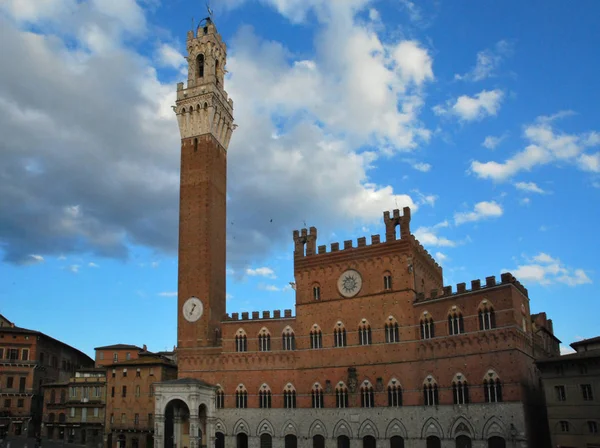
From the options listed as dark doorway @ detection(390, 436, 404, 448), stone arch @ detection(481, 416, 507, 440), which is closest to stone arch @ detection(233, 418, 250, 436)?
dark doorway @ detection(390, 436, 404, 448)

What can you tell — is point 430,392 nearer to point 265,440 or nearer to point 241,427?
point 265,440

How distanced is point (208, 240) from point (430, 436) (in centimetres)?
2746

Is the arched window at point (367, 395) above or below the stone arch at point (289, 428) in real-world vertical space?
above

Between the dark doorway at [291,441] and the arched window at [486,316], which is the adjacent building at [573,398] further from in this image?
the dark doorway at [291,441]

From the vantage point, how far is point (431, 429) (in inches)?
1769

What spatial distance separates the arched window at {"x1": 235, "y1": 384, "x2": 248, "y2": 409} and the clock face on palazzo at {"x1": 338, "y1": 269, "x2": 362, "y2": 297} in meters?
12.8

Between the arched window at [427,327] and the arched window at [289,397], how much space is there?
13.0 meters

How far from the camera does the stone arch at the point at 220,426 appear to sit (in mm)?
53438

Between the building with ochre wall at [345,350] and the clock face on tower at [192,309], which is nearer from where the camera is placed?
the building with ochre wall at [345,350]

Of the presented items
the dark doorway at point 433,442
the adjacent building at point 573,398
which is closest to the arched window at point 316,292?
the dark doorway at point 433,442

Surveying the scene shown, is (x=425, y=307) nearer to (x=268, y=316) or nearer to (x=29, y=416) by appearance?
(x=268, y=316)

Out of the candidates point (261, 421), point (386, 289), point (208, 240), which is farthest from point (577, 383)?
point (208, 240)

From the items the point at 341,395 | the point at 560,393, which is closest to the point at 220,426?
the point at 341,395

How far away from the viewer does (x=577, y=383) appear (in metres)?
39.8
